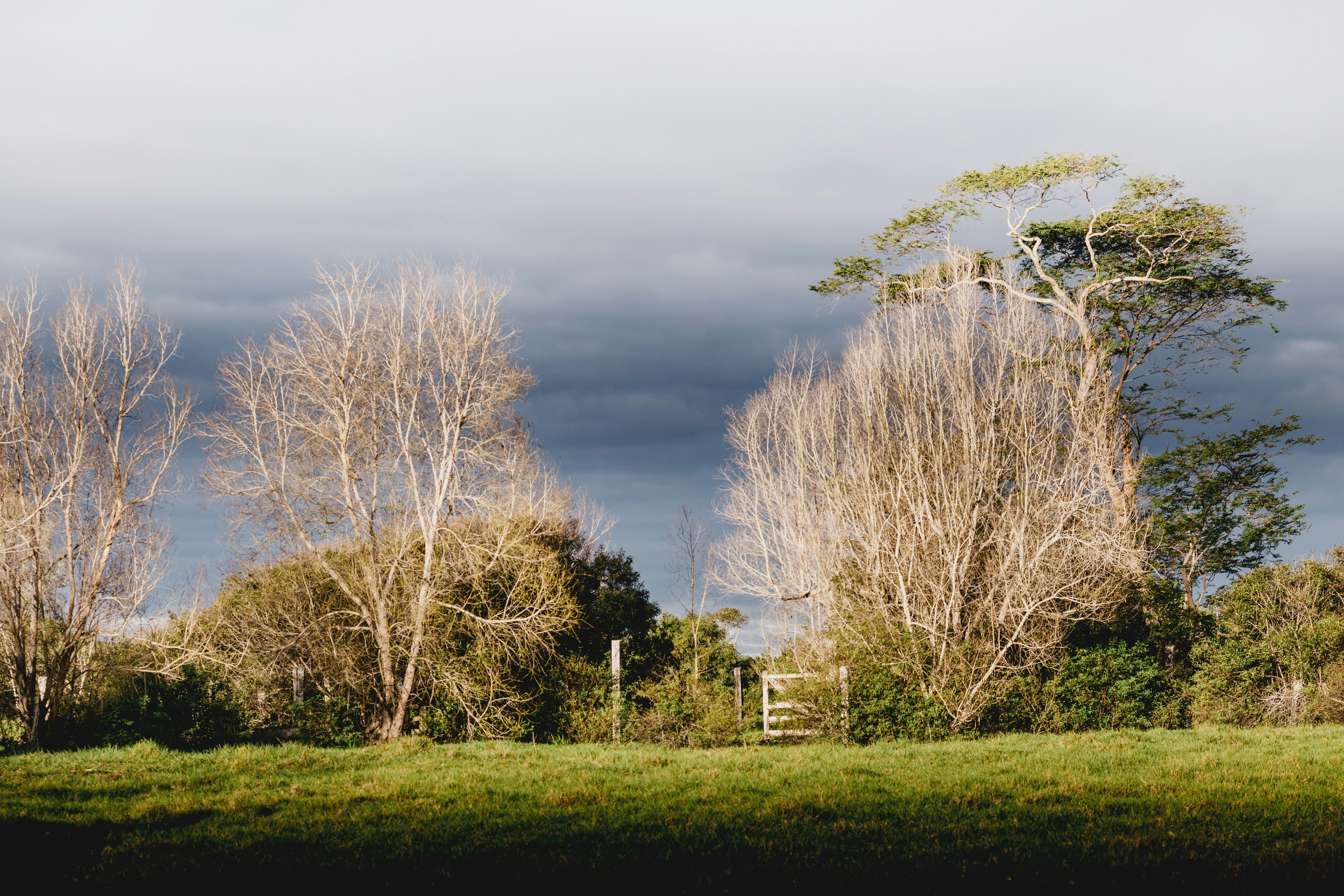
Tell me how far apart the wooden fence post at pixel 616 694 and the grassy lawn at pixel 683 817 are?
3882 mm

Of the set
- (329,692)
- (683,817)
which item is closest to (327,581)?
(329,692)

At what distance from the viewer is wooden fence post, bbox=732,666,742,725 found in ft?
60.9

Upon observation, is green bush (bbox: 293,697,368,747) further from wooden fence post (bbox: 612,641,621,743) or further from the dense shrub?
the dense shrub

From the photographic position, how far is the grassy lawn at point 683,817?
22.8ft

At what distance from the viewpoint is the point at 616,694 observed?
58.1 ft

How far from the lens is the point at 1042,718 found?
55.1 feet

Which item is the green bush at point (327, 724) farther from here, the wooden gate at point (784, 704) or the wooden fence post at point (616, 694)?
the wooden gate at point (784, 704)

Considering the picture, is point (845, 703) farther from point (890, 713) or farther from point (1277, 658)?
point (1277, 658)

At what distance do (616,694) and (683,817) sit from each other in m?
9.11

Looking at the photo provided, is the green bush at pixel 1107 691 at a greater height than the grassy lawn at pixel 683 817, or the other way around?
the green bush at pixel 1107 691

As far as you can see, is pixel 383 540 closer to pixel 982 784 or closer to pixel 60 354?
pixel 60 354

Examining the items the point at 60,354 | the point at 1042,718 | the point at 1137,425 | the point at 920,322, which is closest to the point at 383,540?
the point at 60,354

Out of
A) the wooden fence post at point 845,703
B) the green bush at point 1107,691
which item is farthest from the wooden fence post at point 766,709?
the green bush at point 1107,691

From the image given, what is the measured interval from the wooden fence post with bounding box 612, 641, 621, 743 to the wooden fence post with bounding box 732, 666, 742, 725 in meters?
2.23
